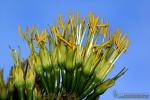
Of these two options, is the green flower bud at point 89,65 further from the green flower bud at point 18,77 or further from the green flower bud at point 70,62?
the green flower bud at point 18,77

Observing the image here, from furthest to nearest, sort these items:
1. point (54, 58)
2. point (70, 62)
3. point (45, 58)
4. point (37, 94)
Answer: point (45, 58) → point (54, 58) → point (37, 94) → point (70, 62)

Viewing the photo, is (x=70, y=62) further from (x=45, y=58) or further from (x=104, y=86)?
(x=104, y=86)

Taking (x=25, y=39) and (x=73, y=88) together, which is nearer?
(x=73, y=88)

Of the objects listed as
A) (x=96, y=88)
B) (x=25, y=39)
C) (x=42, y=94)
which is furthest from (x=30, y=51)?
(x=96, y=88)

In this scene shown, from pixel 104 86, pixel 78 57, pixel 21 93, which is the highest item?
pixel 78 57

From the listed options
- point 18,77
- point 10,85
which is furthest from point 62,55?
point 10,85

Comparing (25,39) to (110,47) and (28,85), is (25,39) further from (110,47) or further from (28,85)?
(110,47)

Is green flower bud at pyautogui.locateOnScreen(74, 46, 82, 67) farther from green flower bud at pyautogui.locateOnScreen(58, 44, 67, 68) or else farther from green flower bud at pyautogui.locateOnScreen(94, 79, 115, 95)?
green flower bud at pyautogui.locateOnScreen(94, 79, 115, 95)

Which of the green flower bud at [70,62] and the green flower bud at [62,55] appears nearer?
the green flower bud at [70,62]
